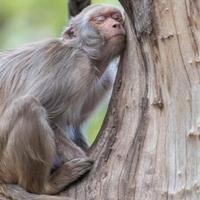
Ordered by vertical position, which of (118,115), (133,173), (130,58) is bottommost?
(133,173)

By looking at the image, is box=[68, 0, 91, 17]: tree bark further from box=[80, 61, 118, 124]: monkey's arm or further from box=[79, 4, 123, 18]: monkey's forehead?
box=[80, 61, 118, 124]: monkey's arm

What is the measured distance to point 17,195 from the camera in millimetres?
4926

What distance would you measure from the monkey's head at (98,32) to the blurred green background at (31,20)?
20.5 feet

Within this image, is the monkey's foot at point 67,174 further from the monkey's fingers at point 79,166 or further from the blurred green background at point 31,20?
the blurred green background at point 31,20

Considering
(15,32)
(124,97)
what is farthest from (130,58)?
(15,32)

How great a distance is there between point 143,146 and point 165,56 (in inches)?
24.8

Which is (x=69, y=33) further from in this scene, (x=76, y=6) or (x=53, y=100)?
(x=53, y=100)

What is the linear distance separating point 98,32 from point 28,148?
3.90 feet

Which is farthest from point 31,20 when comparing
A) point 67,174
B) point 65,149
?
point 67,174

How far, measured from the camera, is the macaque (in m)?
4.90

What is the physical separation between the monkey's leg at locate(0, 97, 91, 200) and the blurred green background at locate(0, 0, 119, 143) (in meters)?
6.98

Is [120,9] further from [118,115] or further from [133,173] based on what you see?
[133,173]

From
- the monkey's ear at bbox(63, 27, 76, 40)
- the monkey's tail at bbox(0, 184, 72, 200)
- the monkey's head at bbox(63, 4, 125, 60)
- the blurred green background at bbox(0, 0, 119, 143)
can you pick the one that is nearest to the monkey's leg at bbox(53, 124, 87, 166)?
the monkey's tail at bbox(0, 184, 72, 200)

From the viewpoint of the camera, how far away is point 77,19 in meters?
5.63
